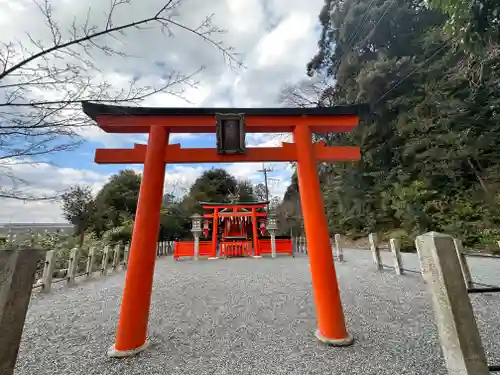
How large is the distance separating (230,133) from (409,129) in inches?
468

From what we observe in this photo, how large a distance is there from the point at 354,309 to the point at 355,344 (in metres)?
1.19

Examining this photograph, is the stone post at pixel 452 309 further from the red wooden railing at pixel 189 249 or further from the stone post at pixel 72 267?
the red wooden railing at pixel 189 249

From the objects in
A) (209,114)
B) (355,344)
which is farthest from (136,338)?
(209,114)

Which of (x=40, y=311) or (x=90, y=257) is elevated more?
(x=90, y=257)

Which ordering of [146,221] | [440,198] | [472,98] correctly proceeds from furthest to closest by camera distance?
[440,198] → [472,98] → [146,221]

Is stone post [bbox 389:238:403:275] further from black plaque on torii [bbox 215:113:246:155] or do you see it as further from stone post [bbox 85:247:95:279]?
stone post [bbox 85:247:95:279]

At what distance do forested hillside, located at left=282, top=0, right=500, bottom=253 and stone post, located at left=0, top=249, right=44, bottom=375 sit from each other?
9299 mm

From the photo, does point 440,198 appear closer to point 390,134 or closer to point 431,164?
point 431,164

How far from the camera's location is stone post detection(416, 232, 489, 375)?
1.11m

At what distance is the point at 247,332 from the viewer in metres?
2.79

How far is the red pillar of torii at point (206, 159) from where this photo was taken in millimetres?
2490

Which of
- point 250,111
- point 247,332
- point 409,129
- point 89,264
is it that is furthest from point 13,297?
point 409,129

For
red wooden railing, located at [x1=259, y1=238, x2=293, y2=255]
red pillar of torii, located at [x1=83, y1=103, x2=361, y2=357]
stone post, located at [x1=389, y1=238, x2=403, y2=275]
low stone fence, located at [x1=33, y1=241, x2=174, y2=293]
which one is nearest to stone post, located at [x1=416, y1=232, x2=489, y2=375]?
red pillar of torii, located at [x1=83, y1=103, x2=361, y2=357]

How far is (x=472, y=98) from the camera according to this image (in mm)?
9648
